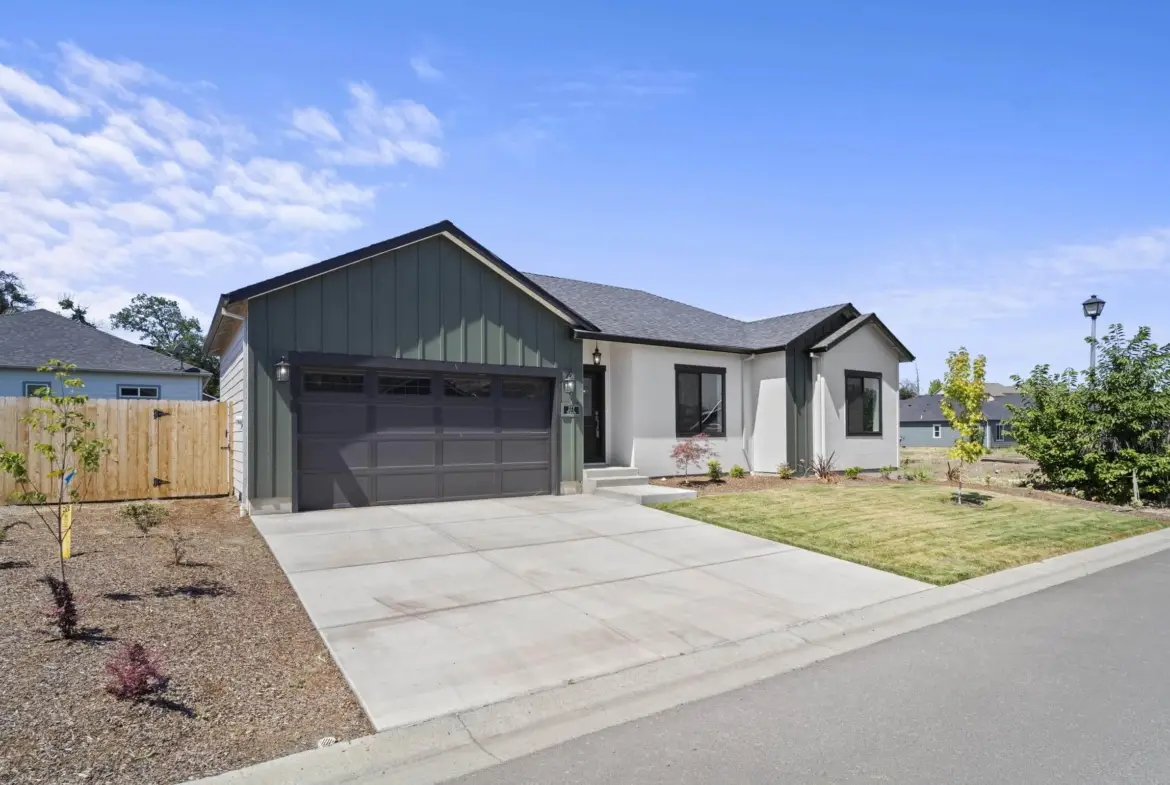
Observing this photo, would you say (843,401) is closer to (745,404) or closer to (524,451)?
(745,404)

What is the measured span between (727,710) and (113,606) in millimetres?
4861

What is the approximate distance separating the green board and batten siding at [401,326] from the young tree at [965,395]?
6.62 m

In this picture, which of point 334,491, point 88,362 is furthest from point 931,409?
point 88,362

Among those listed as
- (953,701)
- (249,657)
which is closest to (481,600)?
(249,657)

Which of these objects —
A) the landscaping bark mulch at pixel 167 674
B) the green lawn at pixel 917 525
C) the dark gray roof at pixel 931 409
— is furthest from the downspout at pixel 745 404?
the dark gray roof at pixel 931 409

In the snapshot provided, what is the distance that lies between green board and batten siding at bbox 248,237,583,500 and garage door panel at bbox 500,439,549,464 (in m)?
0.35

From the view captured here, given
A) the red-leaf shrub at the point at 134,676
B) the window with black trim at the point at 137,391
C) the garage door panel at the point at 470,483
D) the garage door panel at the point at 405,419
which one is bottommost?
the red-leaf shrub at the point at 134,676

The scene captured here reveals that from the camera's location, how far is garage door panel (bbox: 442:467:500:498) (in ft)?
35.6

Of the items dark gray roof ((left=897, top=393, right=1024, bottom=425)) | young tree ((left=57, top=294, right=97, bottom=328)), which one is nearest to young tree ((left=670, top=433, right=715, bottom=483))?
dark gray roof ((left=897, top=393, right=1024, bottom=425))

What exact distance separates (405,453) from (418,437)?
1.11ft

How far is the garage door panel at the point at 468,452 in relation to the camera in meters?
10.8

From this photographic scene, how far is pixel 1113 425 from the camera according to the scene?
1305 centimetres

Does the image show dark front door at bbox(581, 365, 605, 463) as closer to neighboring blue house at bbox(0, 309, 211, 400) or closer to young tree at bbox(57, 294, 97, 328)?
neighboring blue house at bbox(0, 309, 211, 400)

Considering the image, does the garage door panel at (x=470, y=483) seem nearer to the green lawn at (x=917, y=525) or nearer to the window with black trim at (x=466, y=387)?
the window with black trim at (x=466, y=387)
